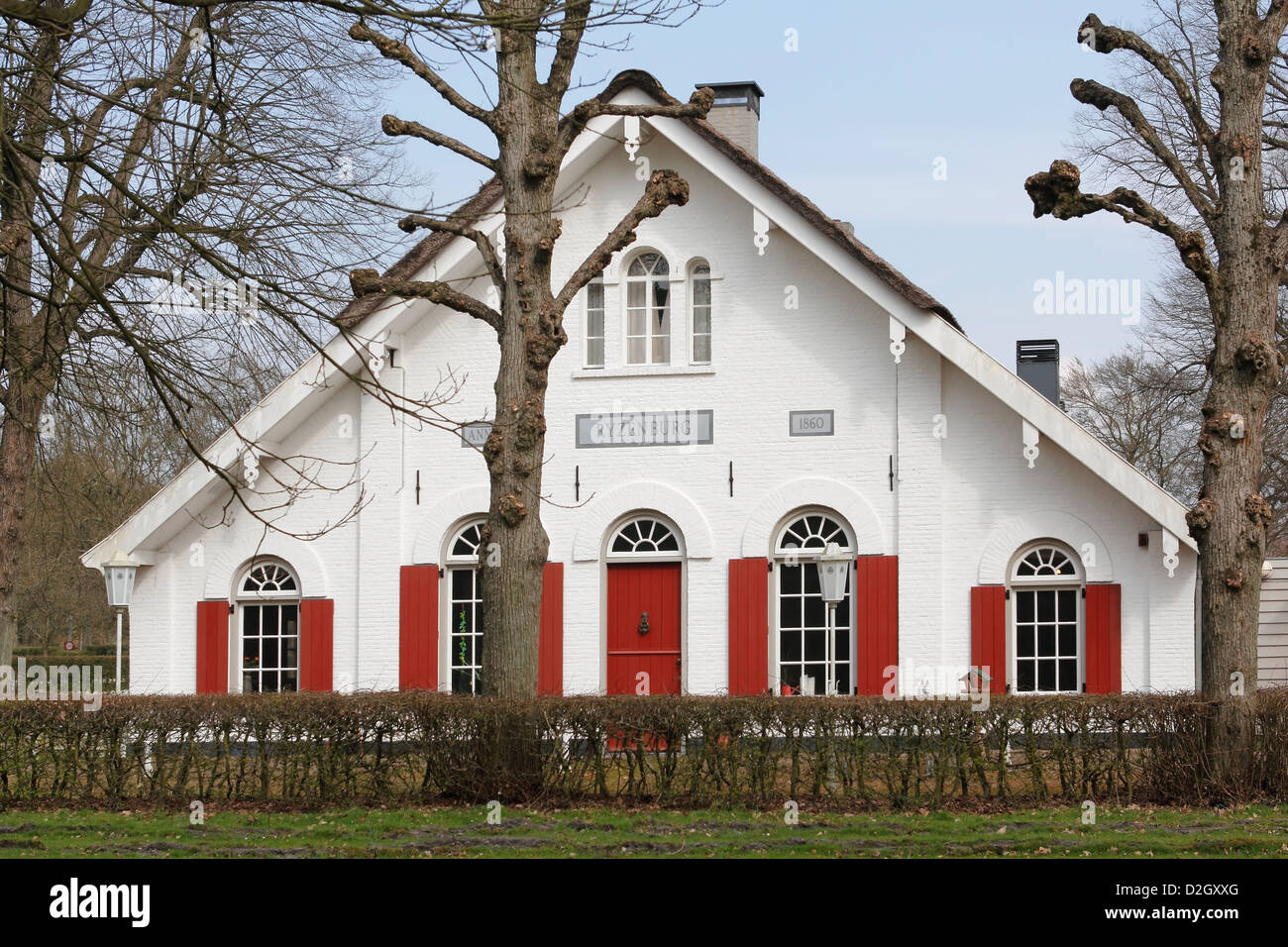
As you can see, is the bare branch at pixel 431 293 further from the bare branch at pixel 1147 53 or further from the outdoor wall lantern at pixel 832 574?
the bare branch at pixel 1147 53

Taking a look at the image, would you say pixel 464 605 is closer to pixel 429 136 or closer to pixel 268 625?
pixel 268 625

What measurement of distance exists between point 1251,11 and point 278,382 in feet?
33.4

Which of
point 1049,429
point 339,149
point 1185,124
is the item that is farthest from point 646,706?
point 1185,124

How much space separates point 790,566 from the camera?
17375 mm

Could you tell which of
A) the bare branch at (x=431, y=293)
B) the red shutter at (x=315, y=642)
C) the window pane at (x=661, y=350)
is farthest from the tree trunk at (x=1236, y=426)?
the red shutter at (x=315, y=642)

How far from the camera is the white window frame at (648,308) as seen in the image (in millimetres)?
17891

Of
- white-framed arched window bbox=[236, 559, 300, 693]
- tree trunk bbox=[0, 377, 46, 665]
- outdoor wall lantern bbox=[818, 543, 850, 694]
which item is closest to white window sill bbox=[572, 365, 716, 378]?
outdoor wall lantern bbox=[818, 543, 850, 694]

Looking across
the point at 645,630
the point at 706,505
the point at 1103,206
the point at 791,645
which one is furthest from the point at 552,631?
the point at 1103,206

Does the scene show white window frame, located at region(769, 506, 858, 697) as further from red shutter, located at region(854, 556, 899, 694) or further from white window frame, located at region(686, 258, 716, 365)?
white window frame, located at region(686, 258, 716, 365)

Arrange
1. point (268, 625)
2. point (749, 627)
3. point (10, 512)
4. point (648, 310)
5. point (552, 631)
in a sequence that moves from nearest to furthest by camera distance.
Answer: point (749, 627)
point (10, 512)
point (552, 631)
point (648, 310)
point (268, 625)

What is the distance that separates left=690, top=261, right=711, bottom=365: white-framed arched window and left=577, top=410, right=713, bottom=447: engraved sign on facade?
→ 694 millimetres

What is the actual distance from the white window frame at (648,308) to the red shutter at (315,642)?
4531 mm

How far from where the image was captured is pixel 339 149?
1051 cm

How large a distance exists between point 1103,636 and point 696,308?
18.7 ft
